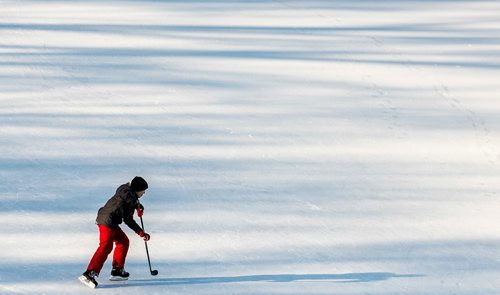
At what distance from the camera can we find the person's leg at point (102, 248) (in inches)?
310

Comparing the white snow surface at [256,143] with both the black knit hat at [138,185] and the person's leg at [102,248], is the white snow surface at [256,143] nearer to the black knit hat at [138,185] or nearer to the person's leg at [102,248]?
the person's leg at [102,248]

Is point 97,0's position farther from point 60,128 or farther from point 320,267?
point 320,267

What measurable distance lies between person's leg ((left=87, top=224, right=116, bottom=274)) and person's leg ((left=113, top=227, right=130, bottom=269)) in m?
0.06

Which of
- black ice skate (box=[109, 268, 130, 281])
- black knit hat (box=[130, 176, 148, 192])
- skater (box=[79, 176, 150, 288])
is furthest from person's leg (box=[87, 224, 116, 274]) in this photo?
black knit hat (box=[130, 176, 148, 192])

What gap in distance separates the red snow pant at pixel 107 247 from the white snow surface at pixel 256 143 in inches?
8.6

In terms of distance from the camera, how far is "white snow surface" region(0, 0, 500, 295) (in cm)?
852

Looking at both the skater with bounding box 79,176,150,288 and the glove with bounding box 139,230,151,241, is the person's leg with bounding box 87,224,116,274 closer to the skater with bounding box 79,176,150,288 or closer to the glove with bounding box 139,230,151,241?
the skater with bounding box 79,176,150,288

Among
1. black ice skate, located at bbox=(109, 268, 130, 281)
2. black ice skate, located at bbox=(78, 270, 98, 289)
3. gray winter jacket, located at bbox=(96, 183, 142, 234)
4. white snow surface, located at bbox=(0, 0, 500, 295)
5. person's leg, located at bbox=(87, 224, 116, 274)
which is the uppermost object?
white snow surface, located at bbox=(0, 0, 500, 295)

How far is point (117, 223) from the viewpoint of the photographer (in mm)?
7867

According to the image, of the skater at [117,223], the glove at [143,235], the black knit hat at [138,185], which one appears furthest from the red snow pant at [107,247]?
the black knit hat at [138,185]

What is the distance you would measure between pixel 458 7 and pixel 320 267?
33.1 ft

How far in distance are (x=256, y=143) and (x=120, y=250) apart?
141 inches

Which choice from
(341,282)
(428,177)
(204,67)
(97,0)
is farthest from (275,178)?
(97,0)

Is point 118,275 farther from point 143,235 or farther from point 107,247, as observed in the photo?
point 143,235
